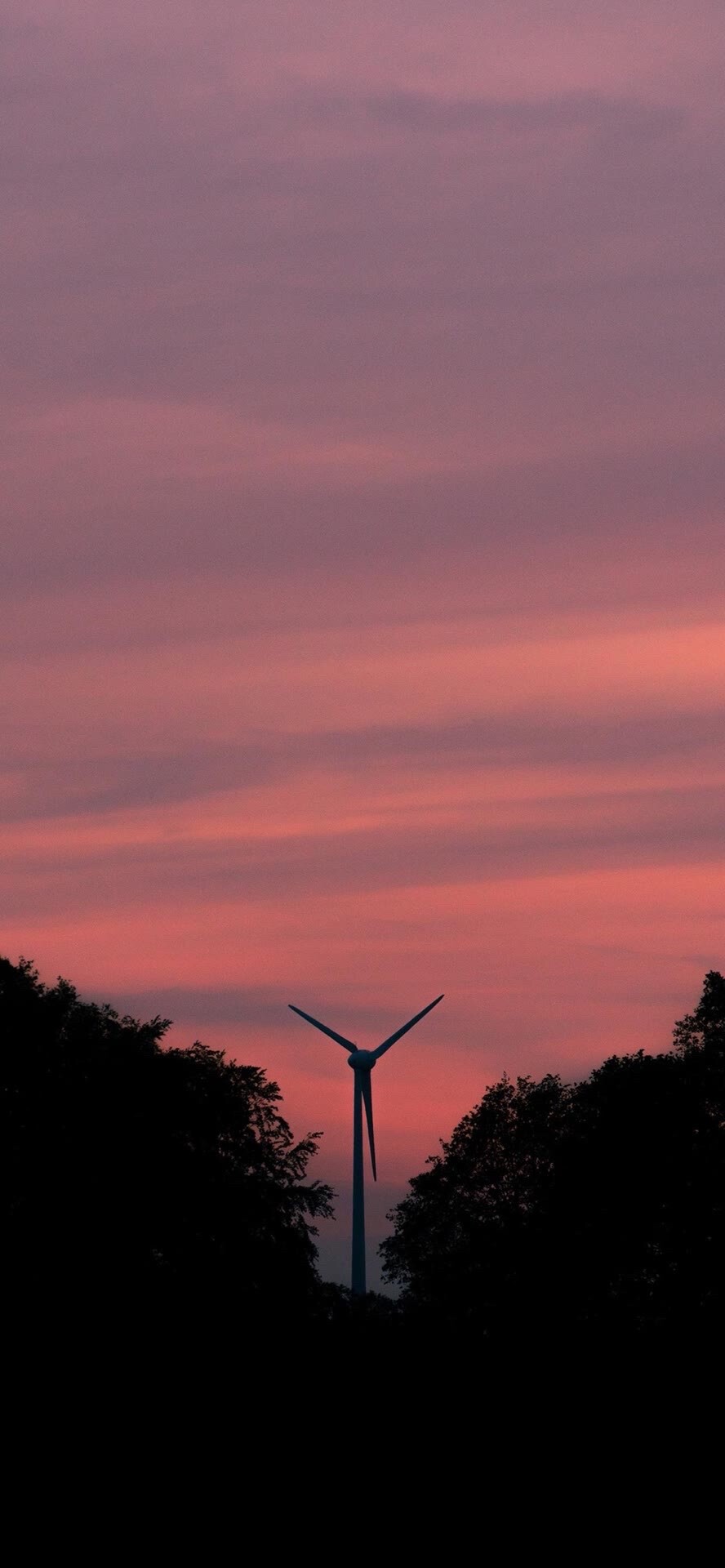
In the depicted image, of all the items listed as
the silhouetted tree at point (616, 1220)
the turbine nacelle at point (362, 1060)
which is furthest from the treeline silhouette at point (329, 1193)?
the turbine nacelle at point (362, 1060)

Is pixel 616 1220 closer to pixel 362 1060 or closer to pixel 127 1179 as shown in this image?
pixel 127 1179

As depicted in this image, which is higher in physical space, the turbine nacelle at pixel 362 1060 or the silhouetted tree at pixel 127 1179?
the turbine nacelle at pixel 362 1060

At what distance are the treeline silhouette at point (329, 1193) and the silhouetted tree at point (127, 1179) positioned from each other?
90mm

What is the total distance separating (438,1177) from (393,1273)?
4916mm

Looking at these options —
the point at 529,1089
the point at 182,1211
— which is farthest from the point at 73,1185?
the point at 529,1089

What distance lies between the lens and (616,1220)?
3595 inches

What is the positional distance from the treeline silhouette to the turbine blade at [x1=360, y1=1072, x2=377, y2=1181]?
22.5m

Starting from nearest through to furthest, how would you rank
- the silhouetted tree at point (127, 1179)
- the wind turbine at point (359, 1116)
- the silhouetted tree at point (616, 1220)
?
1. the silhouetted tree at point (127, 1179)
2. the silhouetted tree at point (616, 1220)
3. the wind turbine at point (359, 1116)

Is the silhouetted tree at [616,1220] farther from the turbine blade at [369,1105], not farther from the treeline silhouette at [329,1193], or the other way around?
the turbine blade at [369,1105]

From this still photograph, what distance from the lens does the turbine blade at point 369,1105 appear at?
12638 centimetres

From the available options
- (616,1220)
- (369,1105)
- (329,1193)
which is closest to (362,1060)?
(369,1105)

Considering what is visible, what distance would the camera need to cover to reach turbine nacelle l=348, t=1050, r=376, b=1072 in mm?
125562

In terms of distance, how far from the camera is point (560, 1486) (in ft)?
178

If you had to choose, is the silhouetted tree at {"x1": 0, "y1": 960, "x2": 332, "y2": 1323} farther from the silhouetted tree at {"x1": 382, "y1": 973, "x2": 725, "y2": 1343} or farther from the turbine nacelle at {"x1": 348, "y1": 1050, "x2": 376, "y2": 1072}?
the turbine nacelle at {"x1": 348, "y1": 1050, "x2": 376, "y2": 1072}
